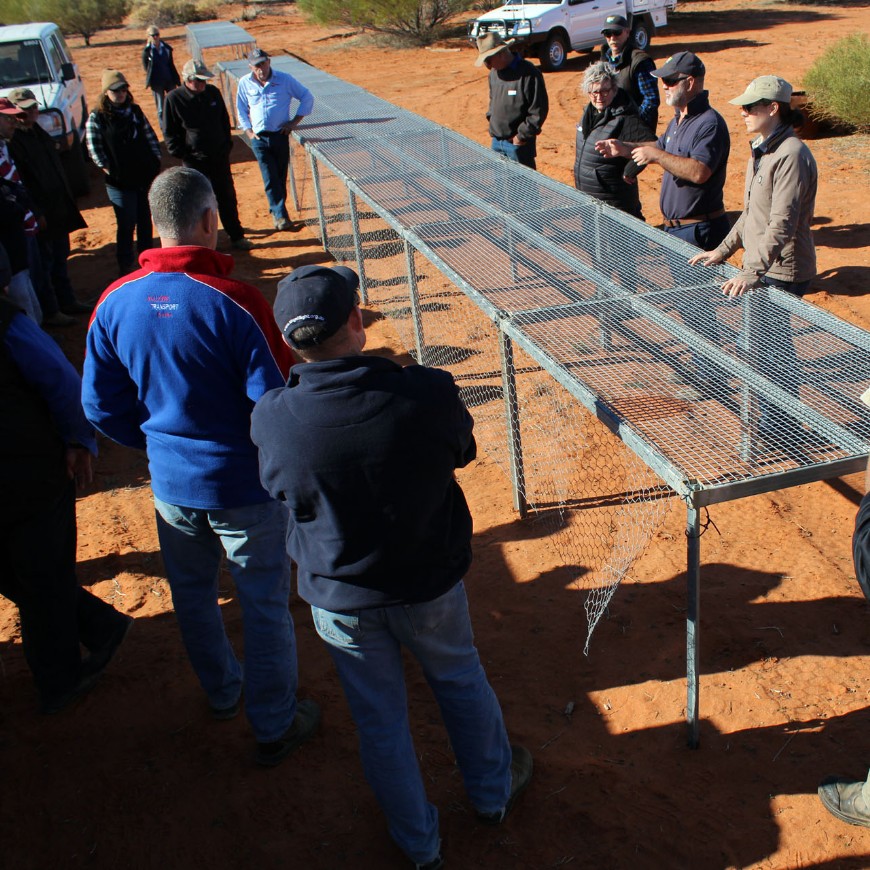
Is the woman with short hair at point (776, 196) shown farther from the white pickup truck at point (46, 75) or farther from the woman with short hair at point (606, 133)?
the white pickup truck at point (46, 75)

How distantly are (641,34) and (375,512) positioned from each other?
64.1 feet

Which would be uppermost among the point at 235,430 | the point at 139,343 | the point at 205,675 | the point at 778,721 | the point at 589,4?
the point at 589,4

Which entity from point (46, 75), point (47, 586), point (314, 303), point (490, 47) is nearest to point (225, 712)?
point (47, 586)

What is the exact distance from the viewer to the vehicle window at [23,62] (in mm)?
11555

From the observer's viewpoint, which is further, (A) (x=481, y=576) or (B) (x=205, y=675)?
(A) (x=481, y=576)

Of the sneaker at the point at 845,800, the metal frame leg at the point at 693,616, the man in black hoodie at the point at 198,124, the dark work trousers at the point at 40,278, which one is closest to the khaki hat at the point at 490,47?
the man in black hoodie at the point at 198,124

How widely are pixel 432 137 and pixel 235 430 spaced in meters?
5.78

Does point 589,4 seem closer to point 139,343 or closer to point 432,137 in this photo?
point 432,137

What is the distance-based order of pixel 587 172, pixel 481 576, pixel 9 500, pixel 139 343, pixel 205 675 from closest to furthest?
pixel 139 343
pixel 9 500
pixel 205 675
pixel 481 576
pixel 587 172

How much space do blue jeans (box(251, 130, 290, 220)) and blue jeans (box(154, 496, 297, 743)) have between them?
21.6 ft

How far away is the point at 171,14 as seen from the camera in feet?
103

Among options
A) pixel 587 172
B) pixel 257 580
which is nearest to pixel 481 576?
pixel 257 580

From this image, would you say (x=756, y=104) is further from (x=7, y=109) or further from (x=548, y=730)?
(x=7, y=109)

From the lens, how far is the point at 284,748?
3129 mm
